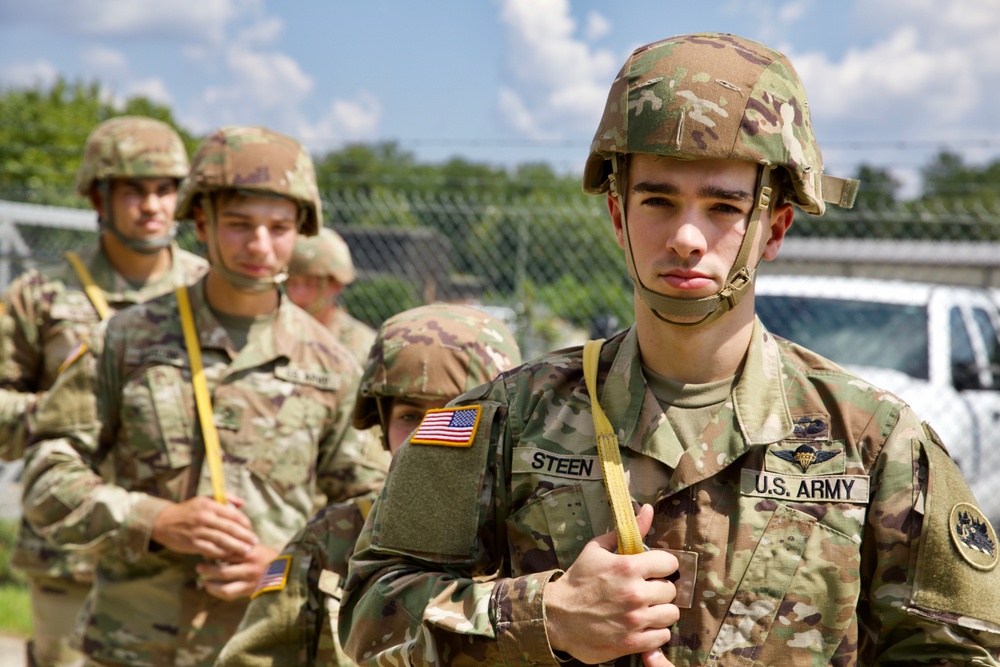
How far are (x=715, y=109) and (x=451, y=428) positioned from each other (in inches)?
30.2

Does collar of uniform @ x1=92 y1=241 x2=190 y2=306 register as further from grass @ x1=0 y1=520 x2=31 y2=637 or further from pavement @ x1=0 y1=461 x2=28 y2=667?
pavement @ x1=0 y1=461 x2=28 y2=667


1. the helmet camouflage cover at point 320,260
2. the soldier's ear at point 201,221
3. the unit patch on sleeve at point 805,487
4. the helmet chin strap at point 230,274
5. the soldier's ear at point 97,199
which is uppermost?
the soldier's ear at point 97,199

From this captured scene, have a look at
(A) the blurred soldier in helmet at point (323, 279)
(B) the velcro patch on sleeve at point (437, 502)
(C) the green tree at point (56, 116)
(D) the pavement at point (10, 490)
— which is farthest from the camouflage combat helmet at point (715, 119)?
(C) the green tree at point (56, 116)

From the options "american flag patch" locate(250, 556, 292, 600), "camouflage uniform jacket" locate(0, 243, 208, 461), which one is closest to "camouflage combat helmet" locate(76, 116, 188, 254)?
"camouflage uniform jacket" locate(0, 243, 208, 461)

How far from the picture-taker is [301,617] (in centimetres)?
278

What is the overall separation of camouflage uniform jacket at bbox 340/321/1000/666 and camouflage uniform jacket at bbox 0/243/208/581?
3063mm

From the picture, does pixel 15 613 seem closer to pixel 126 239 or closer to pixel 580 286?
pixel 126 239

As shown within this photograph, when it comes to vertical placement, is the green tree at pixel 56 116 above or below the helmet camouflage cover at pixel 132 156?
above

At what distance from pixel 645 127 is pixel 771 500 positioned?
71 cm

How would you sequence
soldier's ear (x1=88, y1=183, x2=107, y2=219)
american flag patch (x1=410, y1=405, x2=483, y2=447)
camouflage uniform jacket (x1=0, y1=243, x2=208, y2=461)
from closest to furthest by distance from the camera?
american flag patch (x1=410, y1=405, x2=483, y2=447) → camouflage uniform jacket (x1=0, y1=243, x2=208, y2=461) → soldier's ear (x1=88, y1=183, x2=107, y2=219)

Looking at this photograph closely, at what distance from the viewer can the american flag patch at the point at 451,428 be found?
2.12m

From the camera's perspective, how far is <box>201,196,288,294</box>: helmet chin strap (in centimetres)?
377

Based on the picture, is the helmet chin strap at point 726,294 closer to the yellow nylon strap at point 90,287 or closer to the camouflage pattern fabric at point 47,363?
the camouflage pattern fabric at point 47,363

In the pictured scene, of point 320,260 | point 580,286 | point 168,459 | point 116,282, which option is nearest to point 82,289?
point 116,282
